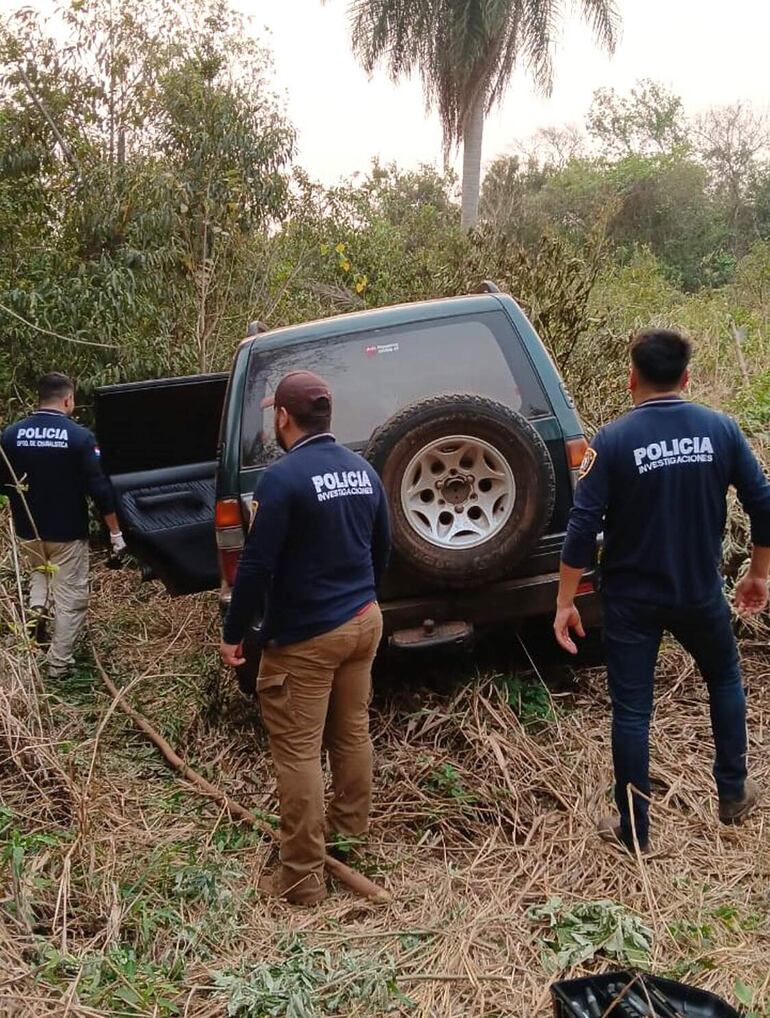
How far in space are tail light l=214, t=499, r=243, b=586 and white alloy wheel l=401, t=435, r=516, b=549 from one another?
0.77 meters

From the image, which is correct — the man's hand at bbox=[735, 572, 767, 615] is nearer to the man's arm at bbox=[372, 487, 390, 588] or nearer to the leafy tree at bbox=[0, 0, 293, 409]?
the man's arm at bbox=[372, 487, 390, 588]

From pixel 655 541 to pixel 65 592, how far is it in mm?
4062

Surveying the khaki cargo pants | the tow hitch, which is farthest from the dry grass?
the tow hitch

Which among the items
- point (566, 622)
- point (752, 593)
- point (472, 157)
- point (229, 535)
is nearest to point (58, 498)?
point (229, 535)

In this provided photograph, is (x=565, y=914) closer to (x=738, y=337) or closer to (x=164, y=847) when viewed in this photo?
(x=164, y=847)

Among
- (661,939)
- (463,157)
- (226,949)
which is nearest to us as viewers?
(661,939)

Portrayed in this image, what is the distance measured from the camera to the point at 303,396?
346cm

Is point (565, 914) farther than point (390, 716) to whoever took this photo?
No

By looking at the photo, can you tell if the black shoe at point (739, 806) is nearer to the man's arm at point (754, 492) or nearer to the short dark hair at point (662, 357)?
the man's arm at point (754, 492)

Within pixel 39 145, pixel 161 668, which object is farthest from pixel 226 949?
pixel 39 145

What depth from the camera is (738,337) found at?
9.63 m

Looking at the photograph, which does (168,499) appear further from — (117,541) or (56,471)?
(56,471)

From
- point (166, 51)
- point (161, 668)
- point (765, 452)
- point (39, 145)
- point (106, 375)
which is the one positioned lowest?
point (161, 668)

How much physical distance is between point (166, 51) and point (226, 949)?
859 cm
